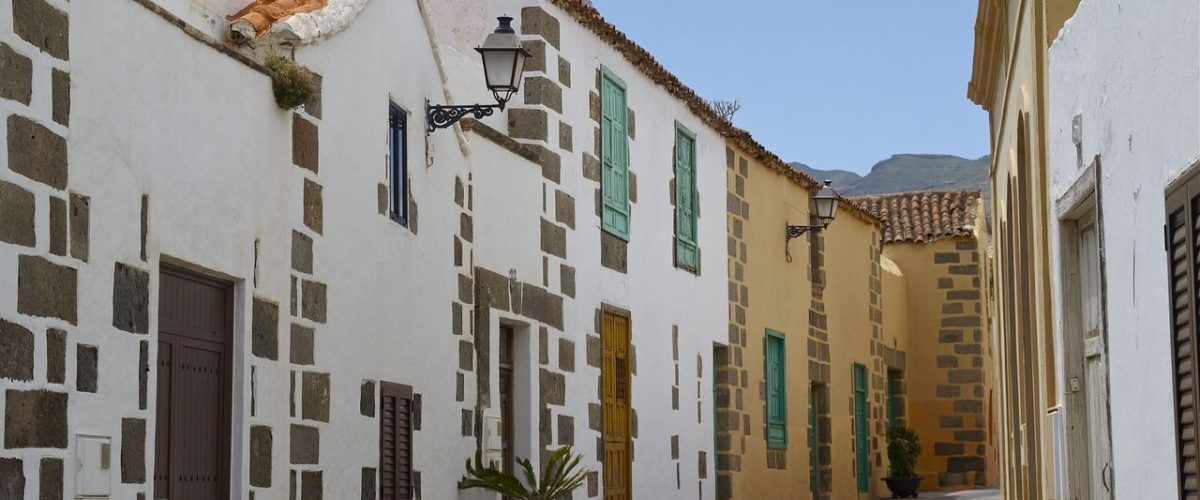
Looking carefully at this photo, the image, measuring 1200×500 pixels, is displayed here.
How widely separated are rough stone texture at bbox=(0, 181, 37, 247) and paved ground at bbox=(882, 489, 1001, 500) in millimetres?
17128

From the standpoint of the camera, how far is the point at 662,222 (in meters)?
16.5

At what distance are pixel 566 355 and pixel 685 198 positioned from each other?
13.9ft

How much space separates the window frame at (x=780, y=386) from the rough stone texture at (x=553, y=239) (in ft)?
21.4

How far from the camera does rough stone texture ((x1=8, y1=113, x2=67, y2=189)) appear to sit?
6.07 m

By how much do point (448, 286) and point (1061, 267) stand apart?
4.66 metres

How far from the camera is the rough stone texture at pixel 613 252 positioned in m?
14.7

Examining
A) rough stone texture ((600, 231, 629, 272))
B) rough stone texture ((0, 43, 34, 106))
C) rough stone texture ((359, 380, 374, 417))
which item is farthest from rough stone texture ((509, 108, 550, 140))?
rough stone texture ((0, 43, 34, 106))

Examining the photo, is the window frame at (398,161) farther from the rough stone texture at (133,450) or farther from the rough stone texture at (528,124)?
the rough stone texture at (133,450)

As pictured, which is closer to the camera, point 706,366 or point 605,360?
point 605,360

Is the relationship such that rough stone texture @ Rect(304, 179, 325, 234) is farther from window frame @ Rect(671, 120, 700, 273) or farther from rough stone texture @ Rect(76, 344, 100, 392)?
window frame @ Rect(671, 120, 700, 273)

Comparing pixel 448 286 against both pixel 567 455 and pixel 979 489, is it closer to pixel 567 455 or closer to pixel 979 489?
pixel 567 455

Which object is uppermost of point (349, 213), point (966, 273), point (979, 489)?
point (966, 273)

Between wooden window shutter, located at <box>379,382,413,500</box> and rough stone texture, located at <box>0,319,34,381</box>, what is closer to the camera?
rough stone texture, located at <box>0,319,34,381</box>

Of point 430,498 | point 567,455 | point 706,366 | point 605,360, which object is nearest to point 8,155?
point 430,498
